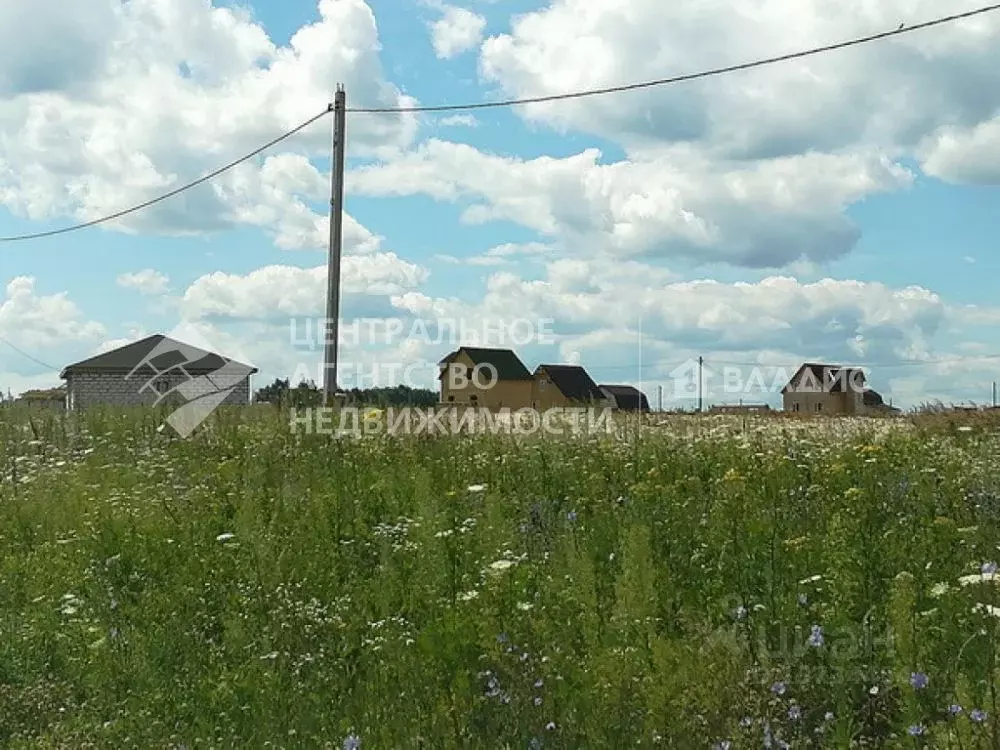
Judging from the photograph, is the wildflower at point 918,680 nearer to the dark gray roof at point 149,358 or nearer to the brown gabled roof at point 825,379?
the brown gabled roof at point 825,379

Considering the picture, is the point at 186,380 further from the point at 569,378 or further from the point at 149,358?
the point at 569,378

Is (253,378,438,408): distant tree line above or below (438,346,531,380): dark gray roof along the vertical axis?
below

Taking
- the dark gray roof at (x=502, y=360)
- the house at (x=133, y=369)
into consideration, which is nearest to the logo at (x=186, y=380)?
the house at (x=133, y=369)

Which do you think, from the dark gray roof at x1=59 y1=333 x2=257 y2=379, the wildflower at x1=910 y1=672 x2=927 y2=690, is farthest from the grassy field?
the dark gray roof at x1=59 y1=333 x2=257 y2=379

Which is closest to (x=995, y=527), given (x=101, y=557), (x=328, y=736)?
(x=328, y=736)

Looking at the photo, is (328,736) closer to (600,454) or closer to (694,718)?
(694,718)

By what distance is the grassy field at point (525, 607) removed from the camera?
4.02 metres

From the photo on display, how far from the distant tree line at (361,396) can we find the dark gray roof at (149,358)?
102 ft

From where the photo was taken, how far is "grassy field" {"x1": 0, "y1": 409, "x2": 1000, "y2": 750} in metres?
4.02

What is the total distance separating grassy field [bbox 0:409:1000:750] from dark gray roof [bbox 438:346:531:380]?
55108 millimetres

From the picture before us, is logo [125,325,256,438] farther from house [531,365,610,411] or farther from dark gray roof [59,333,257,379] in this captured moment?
house [531,365,610,411]

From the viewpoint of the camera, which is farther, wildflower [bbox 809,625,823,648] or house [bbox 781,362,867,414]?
house [bbox 781,362,867,414]

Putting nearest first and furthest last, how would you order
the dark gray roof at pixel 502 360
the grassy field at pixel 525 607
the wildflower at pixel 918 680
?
the wildflower at pixel 918 680 → the grassy field at pixel 525 607 → the dark gray roof at pixel 502 360

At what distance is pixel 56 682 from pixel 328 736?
1.79 metres
